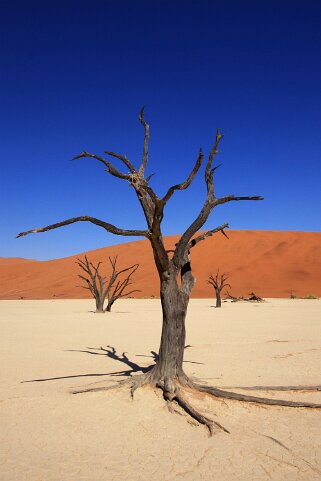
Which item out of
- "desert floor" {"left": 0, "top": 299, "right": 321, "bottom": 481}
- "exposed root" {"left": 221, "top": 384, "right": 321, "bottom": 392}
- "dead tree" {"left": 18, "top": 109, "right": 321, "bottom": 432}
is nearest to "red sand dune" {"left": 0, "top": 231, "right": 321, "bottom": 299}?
"desert floor" {"left": 0, "top": 299, "right": 321, "bottom": 481}

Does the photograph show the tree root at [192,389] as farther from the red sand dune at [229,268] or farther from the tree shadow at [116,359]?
the red sand dune at [229,268]

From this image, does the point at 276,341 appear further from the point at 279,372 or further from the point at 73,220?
the point at 73,220

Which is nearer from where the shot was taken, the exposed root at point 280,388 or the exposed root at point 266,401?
the exposed root at point 266,401

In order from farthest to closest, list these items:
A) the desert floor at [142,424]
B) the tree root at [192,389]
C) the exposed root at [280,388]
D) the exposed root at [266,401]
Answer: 1. the exposed root at [280,388]
2. the exposed root at [266,401]
3. the tree root at [192,389]
4. the desert floor at [142,424]

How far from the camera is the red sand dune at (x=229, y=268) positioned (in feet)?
117

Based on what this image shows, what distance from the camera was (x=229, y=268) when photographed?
140ft

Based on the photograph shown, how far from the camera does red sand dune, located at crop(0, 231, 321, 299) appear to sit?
35.6m

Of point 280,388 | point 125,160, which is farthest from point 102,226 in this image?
point 280,388

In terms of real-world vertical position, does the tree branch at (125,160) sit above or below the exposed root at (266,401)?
above

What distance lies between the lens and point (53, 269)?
5456cm

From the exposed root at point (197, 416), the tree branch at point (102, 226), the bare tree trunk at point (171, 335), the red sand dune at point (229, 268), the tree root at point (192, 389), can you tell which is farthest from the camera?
the red sand dune at point (229, 268)

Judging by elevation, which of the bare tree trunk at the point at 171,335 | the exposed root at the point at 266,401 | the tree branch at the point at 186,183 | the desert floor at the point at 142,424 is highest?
the tree branch at the point at 186,183

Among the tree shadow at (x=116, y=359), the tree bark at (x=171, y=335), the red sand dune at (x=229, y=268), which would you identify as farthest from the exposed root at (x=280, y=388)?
the red sand dune at (x=229, y=268)

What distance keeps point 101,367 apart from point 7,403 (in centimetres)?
209
